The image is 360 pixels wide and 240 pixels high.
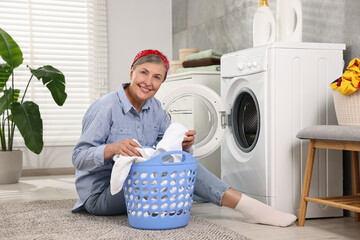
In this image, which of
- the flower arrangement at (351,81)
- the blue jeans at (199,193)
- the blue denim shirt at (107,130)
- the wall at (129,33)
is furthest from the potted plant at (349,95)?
the wall at (129,33)

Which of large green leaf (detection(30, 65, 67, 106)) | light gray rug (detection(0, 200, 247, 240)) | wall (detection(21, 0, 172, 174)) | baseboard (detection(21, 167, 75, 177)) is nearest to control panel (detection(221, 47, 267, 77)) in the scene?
light gray rug (detection(0, 200, 247, 240))

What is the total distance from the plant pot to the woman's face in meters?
2.05

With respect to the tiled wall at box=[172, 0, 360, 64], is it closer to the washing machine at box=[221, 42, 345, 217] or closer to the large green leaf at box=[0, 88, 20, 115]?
the washing machine at box=[221, 42, 345, 217]

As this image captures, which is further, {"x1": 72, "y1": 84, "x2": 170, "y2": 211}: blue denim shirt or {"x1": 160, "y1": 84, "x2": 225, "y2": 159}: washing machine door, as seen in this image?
{"x1": 160, "y1": 84, "x2": 225, "y2": 159}: washing machine door

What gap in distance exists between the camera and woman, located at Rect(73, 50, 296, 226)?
2.17 metres

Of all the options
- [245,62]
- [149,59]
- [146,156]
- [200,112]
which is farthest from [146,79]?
[200,112]

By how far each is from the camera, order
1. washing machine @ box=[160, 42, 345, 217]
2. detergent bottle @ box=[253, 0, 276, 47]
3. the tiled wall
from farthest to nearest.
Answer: detergent bottle @ box=[253, 0, 276, 47] → the tiled wall → washing machine @ box=[160, 42, 345, 217]

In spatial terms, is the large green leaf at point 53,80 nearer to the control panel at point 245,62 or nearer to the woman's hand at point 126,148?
the control panel at point 245,62

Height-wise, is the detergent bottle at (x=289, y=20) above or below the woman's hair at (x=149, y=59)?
above

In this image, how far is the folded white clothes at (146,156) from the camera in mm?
1906

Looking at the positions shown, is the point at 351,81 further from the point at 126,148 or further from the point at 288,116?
the point at 126,148

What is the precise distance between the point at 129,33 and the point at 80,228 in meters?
2.98

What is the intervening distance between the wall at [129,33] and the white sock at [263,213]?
8.84 ft

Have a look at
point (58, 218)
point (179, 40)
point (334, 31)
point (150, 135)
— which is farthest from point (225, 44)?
point (58, 218)
